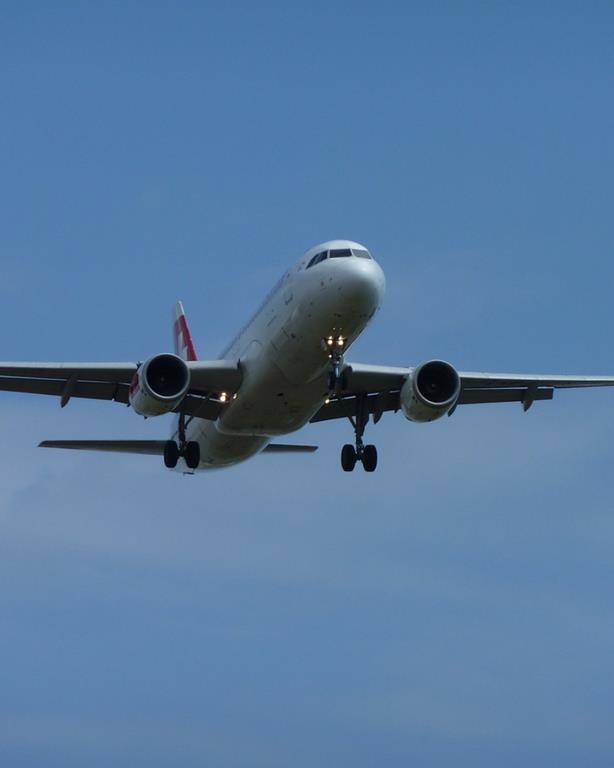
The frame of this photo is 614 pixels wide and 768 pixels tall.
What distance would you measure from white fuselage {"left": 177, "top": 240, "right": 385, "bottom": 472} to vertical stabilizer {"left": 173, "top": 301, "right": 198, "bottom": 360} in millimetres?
12112

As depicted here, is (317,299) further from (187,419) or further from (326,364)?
(187,419)

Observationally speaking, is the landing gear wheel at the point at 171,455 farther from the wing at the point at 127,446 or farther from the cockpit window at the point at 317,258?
the cockpit window at the point at 317,258

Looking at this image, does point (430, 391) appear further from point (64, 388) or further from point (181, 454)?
point (64, 388)

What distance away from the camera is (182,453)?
42625 mm

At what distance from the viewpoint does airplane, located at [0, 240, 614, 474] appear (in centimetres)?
3597

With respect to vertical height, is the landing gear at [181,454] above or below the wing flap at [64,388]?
below

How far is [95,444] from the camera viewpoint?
45156 mm

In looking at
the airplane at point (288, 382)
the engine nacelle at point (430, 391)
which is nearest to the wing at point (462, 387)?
the airplane at point (288, 382)

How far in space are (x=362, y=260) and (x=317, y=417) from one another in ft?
29.8

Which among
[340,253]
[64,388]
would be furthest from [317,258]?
[64,388]

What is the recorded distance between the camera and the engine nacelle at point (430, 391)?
1545 inches

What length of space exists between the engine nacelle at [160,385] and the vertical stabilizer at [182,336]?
47.9 ft

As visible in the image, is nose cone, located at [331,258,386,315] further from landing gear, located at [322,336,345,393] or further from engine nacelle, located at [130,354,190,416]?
engine nacelle, located at [130,354,190,416]

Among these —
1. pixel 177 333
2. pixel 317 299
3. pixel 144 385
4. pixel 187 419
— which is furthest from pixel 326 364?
pixel 177 333
